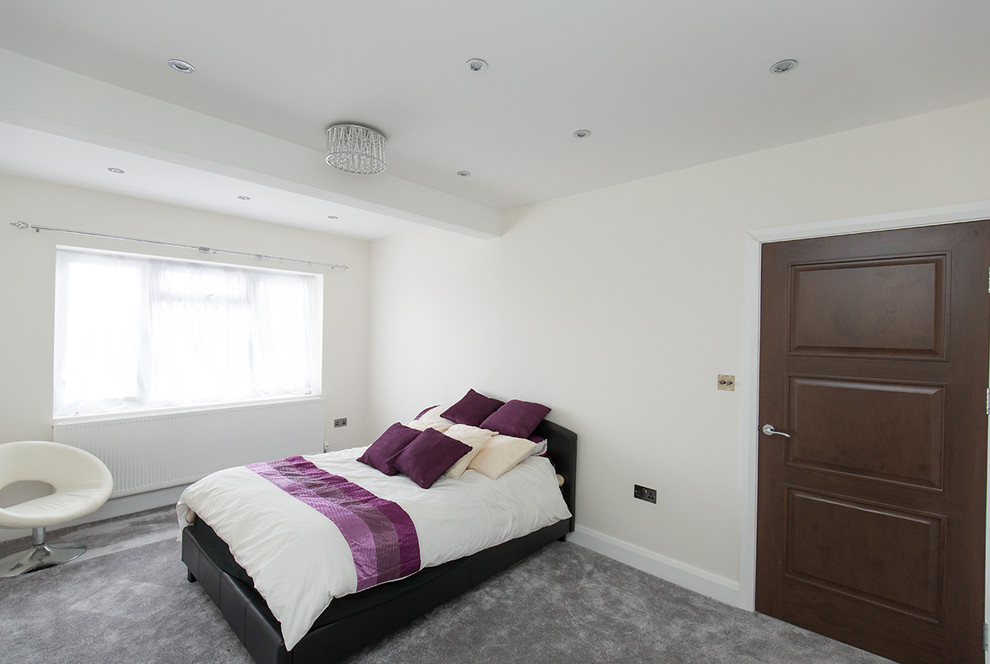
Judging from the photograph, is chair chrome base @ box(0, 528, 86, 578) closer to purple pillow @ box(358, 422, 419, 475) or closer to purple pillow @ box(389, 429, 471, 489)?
purple pillow @ box(358, 422, 419, 475)

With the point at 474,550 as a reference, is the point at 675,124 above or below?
above

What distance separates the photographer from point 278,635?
6.05ft

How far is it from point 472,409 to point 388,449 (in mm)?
828

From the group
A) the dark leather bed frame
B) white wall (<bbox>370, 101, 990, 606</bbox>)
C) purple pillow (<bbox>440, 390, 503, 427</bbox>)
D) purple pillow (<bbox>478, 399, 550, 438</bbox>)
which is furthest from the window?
purple pillow (<bbox>478, 399, 550, 438</bbox>)

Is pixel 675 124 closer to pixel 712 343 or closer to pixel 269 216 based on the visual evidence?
pixel 712 343

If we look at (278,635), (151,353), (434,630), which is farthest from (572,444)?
(151,353)

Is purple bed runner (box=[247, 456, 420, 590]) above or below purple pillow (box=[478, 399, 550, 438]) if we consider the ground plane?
below

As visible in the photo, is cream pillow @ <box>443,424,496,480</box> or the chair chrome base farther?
cream pillow @ <box>443,424,496,480</box>

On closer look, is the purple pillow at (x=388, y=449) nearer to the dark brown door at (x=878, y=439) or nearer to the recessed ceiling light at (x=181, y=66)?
the dark brown door at (x=878, y=439)

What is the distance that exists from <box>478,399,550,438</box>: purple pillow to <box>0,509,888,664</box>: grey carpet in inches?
35.4

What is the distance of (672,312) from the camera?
2.90 metres

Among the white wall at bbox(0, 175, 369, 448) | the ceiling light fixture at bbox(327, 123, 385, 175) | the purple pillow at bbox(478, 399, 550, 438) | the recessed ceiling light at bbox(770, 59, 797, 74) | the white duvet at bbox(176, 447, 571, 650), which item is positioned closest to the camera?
the recessed ceiling light at bbox(770, 59, 797, 74)

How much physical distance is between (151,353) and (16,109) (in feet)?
8.74

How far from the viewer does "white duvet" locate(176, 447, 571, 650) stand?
1.91 metres
